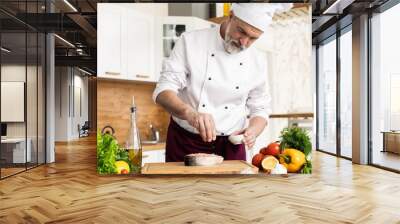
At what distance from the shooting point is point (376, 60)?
610 cm

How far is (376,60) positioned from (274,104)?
2.36 metres

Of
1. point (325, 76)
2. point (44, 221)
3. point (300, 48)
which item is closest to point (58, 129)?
point (325, 76)

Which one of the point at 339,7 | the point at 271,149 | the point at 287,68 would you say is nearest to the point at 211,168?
the point at 271,149

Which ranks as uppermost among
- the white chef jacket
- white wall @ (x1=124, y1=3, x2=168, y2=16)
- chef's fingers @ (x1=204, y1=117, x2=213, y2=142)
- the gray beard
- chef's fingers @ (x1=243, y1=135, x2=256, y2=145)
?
white wall @ (x1=124, y1=3, x2=168, y2=16)

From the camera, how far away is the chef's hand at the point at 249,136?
3.76m

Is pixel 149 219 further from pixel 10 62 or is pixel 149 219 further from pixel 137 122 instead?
pixel 10 62

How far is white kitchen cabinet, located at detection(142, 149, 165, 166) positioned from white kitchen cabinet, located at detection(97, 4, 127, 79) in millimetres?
872

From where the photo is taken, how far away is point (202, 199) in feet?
11.4

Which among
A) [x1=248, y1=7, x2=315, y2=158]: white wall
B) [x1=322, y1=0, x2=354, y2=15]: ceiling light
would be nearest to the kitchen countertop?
[x1=248, y1=7, x2=315, y2=158]: white wall

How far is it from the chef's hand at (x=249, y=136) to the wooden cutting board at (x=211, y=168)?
0.19m

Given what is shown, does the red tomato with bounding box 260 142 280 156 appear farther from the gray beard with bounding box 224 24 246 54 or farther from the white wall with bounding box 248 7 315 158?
the gray beard with bounding box 224 24 246 54

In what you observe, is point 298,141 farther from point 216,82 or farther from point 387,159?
point 387,159

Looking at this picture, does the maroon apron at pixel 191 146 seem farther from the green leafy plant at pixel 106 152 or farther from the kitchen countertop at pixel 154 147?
the green leafy plant at pixel 106 152

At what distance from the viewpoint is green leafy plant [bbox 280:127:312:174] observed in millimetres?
4715
